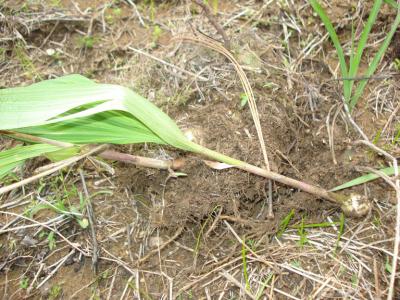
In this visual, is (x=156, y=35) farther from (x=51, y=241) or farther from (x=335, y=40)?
(x=51, y=241)

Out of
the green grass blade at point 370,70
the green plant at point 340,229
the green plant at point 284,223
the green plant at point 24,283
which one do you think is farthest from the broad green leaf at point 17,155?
the green grass blade at point 370,70

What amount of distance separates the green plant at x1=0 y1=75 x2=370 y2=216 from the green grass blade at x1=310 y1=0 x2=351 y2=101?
40 cm

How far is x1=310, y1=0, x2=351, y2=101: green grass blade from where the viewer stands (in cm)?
124

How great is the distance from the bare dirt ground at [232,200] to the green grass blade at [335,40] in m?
0.08

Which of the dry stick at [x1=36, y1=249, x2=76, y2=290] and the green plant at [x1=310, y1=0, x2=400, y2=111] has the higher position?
the green plant at [x1=310, y1=0, x2=400, y2=111]

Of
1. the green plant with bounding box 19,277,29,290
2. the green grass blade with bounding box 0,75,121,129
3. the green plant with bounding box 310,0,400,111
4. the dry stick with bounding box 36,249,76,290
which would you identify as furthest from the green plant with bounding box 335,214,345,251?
the green plant with bounding box 19,277,29,290

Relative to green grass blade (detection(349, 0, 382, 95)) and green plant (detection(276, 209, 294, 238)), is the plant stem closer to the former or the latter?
green plant (detection(276, 209, 294, 238))

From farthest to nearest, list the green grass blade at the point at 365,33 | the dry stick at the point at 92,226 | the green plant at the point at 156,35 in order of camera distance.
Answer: the green plant at the point at 156,35, the dry stick at the point at 92,226, the green grass blade at the point at 365,33

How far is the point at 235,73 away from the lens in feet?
4.78

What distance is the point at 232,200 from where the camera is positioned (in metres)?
1.26

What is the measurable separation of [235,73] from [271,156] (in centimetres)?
39

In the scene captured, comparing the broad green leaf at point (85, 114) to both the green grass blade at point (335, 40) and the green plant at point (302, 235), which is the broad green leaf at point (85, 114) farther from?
the green grass blade at point (335, 40)

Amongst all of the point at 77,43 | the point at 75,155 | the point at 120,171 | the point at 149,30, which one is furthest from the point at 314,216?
the point at 77,43

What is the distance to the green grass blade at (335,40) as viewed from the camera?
4.06ft
